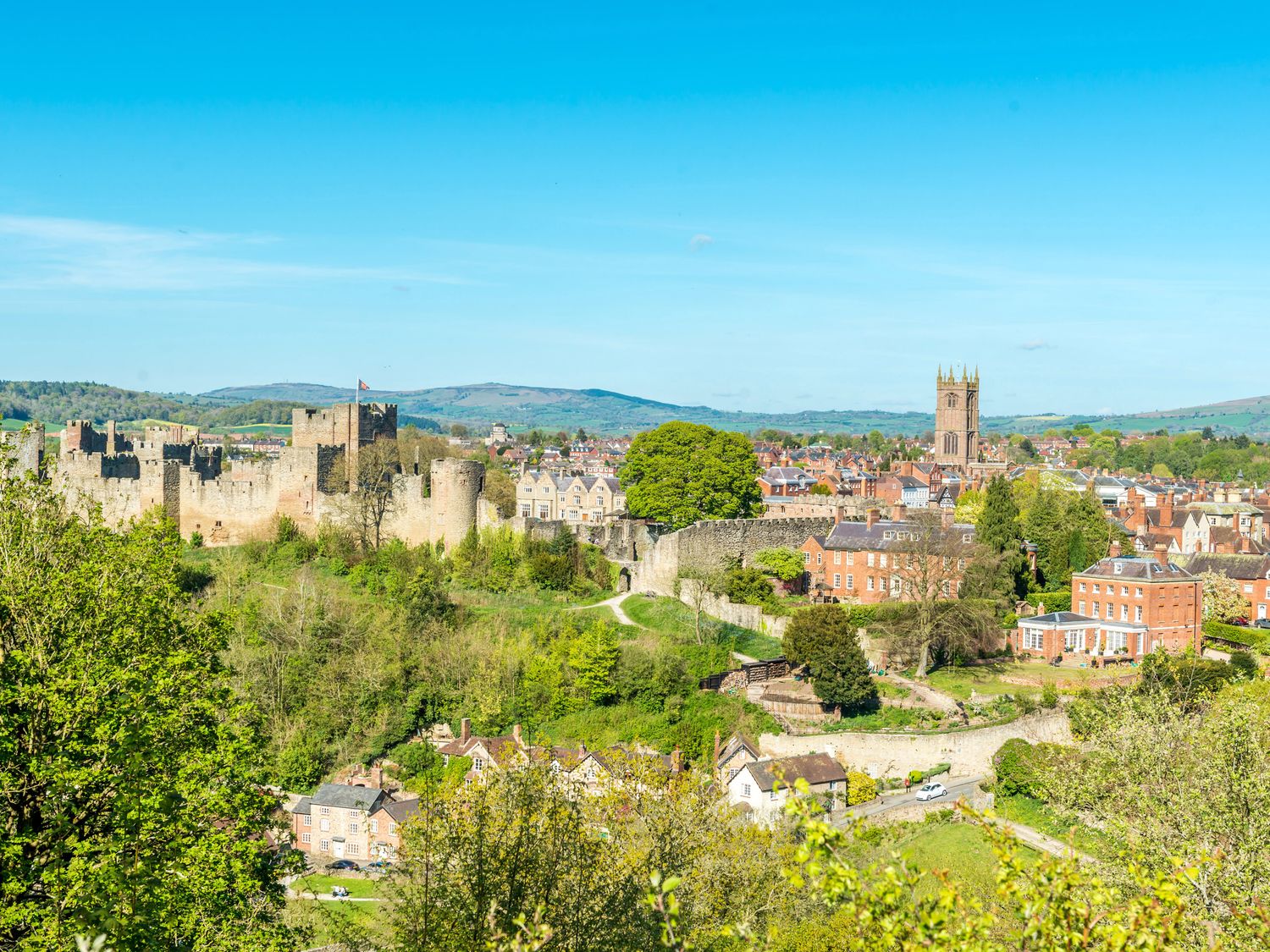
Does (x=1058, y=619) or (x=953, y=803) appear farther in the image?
(x=1058, y=619)

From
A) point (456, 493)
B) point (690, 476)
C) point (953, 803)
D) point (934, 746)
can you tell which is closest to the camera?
point (953, 803)

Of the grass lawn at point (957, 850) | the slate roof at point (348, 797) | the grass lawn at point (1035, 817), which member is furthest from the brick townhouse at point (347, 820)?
the grass lawn at point (1035, 817)

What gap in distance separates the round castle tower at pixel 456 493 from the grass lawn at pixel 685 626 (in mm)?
5617

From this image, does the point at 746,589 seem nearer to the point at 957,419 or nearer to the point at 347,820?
the point at 347,820

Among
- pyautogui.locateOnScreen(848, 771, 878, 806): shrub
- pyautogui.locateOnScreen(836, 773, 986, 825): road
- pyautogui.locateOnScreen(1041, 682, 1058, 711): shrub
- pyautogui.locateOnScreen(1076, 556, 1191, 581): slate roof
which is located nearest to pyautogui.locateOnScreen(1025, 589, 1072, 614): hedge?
pyautogui.locateOnScreen(1076, 556, 1191, 581): slate roof

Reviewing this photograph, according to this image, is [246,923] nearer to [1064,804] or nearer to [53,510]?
[53,510]

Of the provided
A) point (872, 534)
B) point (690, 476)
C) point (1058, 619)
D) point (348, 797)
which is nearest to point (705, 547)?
point (690, 476)

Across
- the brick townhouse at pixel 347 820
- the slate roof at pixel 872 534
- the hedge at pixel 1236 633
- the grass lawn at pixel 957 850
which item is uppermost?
the slate roof at pixel 872 534

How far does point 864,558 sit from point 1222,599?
11.1 m

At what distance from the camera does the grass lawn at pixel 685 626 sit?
32.8 meters

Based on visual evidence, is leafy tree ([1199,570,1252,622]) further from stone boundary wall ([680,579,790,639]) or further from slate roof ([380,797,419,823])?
slate roof ([380,797,419,823])

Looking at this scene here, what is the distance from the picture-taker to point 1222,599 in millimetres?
38281

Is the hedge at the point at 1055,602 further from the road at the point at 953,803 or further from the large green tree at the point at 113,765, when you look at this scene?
the large green tree at the point at 113,765

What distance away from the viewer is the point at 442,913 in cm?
1259
